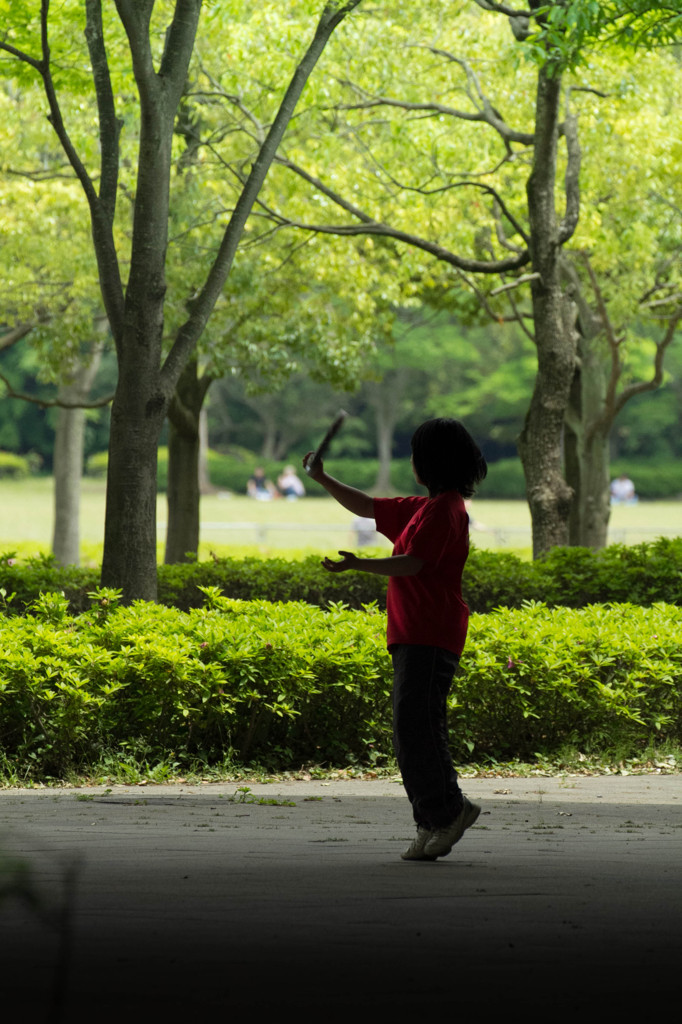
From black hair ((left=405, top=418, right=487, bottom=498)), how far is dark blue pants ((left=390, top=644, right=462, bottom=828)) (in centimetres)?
55

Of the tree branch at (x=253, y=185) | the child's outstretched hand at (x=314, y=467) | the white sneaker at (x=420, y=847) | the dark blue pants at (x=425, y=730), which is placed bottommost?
the white sneaker at (x=420, y=847)

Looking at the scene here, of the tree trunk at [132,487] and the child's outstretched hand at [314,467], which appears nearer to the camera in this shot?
the child's outstretched hand at [314,467]

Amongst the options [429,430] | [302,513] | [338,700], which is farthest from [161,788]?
[302,513]

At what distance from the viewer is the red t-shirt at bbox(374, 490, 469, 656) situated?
4113mm

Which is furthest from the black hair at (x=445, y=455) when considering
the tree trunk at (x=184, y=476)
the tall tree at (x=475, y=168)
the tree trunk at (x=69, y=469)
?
the tree trunk at (x=69, y=469)

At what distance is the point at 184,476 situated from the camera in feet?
46.7

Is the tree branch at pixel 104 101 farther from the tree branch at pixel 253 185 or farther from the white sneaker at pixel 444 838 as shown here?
the white sneaker at pixel 444 838

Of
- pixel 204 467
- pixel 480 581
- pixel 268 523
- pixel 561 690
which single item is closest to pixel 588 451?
pixel 480 581

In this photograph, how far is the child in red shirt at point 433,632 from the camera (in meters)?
4.17

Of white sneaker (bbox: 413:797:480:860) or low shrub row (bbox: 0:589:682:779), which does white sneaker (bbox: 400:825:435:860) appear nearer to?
white sneaker (bbox: 413:797:480:860)

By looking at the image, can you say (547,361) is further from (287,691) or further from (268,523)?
(268,523)

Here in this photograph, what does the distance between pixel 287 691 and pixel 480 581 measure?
4515 millimetres

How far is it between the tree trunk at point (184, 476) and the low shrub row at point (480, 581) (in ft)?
8.66

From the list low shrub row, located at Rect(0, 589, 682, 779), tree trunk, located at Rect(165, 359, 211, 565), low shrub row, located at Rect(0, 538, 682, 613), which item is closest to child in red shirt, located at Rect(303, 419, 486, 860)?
low shrub row, located at Rect(0, 589, 682, 779)
